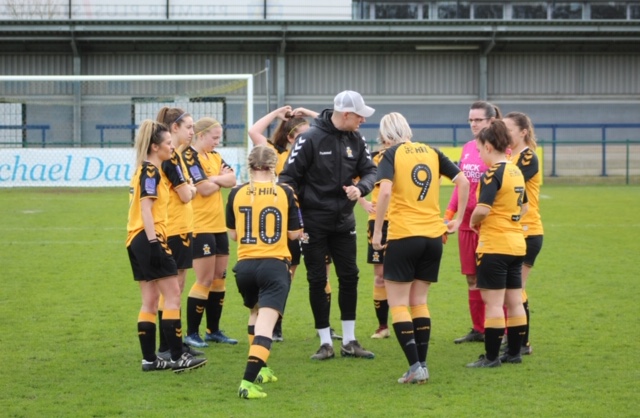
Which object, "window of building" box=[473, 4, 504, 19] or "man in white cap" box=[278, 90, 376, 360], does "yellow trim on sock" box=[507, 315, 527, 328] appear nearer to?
"man in white cap" box=[278, 90, 376, 360]

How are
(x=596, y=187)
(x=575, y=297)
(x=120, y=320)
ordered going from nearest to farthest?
1. (x=120, y=320)
2. (x=575, y=297)
3. (x=596, y=187)

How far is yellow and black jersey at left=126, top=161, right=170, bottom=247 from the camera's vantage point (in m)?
6.47

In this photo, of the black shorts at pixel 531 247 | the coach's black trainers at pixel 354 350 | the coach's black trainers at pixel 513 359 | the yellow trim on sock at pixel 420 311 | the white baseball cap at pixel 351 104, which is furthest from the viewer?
the black shorts at pixel 531 247

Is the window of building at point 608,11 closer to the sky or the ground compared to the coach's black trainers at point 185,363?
closer to the sky

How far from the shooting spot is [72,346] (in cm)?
771

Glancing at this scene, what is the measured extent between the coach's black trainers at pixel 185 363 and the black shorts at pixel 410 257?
5.39 feet

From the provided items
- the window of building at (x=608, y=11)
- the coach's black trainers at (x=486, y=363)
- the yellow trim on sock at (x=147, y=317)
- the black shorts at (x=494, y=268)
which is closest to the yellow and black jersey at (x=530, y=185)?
the black shorts at (x=494, y=268)

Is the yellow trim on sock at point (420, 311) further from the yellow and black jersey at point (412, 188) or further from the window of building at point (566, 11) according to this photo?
the window of building at point (566, 11)

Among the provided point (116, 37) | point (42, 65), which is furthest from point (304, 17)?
point (42, 65)

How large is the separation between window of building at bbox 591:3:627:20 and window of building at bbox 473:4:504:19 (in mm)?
Answer: 3879

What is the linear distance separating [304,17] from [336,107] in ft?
92.8

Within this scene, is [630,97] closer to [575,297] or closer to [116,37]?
[116,37]

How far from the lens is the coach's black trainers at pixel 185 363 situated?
682 cm

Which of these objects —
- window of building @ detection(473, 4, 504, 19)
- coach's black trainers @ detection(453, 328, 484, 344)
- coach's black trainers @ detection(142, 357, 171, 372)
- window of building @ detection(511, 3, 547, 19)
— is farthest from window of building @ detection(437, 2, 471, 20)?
coach's black trainers @ detection(142, 357, 171, 372)
